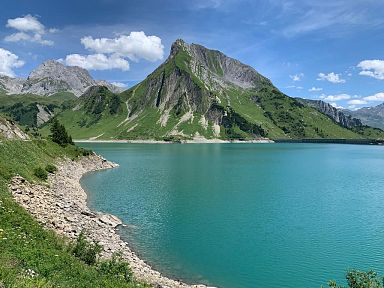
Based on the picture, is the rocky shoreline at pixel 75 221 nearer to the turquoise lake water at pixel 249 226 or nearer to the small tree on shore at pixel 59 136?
the turquoise lake water at pixel 249 226

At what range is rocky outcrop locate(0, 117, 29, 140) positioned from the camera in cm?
9519

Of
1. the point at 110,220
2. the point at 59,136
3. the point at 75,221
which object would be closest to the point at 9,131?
the point at 59,136

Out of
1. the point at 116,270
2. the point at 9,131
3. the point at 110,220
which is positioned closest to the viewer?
the point at 116,270

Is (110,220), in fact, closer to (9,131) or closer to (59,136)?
(9,131)

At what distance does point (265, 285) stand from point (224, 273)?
479 cm

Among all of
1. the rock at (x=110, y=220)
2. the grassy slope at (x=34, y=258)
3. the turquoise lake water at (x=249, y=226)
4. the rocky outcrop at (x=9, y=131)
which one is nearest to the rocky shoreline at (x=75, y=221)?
the rock at (x=110, y=220)

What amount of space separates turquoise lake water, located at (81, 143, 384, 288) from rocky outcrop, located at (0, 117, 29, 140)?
21.8 m

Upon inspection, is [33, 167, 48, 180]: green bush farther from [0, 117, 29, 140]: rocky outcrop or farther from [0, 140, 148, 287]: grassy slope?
[0, 140, 148, 287]: grassy slope

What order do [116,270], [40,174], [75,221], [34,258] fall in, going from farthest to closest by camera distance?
[40,174]
[75,221]
[116,270]
[34,258]

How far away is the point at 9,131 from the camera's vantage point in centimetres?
9912

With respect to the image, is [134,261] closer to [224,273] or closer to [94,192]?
[224,273]

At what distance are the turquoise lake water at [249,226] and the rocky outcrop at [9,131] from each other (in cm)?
2178

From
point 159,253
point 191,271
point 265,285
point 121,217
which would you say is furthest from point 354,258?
point 121,217

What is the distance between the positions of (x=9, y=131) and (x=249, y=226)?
70.7 meters
